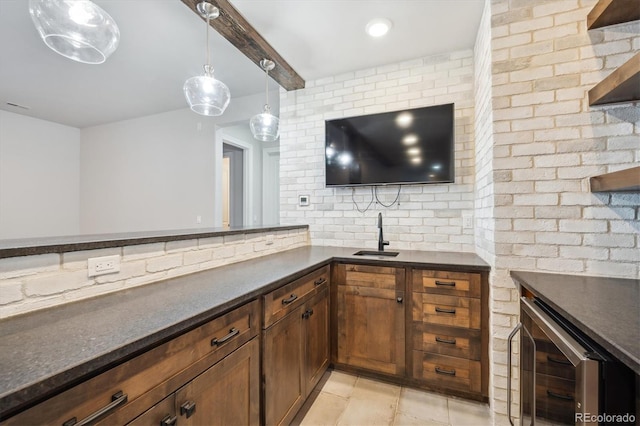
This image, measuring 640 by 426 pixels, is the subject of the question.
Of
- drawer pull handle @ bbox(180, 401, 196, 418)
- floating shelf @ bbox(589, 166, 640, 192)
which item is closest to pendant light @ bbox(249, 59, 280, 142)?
drawer pull handle @ bbox(180, 401, 196, 418)

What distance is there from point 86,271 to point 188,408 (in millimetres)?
683

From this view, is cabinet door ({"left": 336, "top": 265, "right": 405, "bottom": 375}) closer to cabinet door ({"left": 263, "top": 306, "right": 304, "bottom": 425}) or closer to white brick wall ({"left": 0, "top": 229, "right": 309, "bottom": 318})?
cabinet door ({"left": 263, "top": 306, "right": 304, "bottom": 425})

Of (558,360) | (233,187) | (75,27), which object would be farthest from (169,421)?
(233,187)

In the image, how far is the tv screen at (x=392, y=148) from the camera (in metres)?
2.40

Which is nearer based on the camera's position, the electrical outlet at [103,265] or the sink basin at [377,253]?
the electrical outlet at [103,265]

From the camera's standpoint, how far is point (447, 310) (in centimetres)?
192

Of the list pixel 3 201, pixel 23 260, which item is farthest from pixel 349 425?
pixel 3 201

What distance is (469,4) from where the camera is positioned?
1962mm

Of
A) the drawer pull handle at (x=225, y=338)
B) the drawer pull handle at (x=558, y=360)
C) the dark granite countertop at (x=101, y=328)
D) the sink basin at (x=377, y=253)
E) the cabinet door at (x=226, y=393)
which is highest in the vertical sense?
the dark granite countertop at (x=101, y=328)

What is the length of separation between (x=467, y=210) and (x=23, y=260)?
2.80m

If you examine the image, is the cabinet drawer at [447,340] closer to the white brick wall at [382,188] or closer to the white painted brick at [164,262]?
the white brick wall at [382,188]

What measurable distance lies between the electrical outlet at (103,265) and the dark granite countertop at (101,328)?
10cm

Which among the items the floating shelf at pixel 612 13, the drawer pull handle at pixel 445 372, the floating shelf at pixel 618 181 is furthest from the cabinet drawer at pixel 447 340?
the floating shelf at pixel 612 13

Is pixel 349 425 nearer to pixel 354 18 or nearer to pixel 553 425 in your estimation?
pixel 553 425
